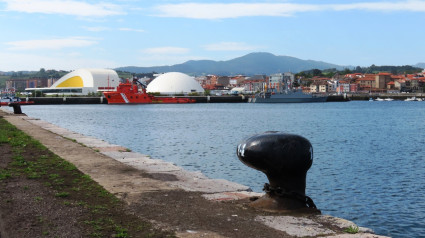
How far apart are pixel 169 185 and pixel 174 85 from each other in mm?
162396

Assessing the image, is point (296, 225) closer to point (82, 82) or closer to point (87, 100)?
point (87, 100)

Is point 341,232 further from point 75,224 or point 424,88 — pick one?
point 424,88

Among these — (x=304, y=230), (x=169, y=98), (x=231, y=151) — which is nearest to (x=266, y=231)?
(x=304, y=230)

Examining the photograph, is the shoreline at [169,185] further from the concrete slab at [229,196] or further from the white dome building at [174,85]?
the white dome building at [174,85]

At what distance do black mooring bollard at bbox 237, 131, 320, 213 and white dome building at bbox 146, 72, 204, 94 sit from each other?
160 meters

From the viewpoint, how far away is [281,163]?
243 inches

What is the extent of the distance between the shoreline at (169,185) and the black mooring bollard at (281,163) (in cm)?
33

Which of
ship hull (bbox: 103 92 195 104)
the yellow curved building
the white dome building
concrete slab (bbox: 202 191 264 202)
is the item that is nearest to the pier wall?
ship hull (bbox: 103 92 195 104)

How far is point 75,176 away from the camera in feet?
27.9

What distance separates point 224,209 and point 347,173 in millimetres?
10478

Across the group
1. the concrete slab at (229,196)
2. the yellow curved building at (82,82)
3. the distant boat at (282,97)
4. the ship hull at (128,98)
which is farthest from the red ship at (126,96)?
the concrete slab at (229,196)

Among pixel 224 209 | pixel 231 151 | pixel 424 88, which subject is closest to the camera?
pixel 224 209

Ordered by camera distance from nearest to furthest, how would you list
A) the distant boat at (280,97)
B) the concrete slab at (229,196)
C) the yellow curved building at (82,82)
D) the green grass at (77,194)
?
the green grass at (77,194) < the concrete slab at (229,196) < the distant boat at (280,97) < the yellow curved building at (82,82)

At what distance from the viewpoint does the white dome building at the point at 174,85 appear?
167500mm
